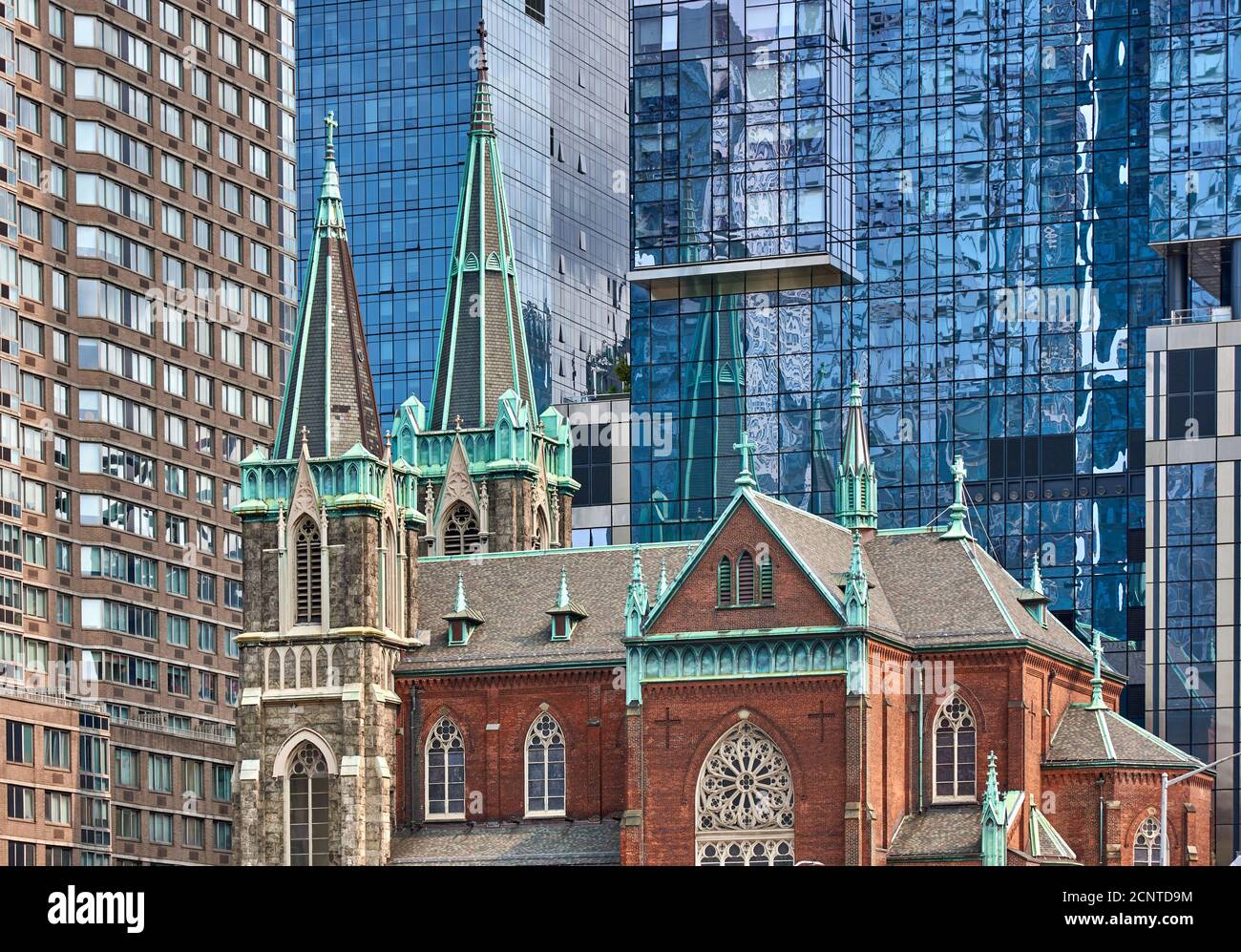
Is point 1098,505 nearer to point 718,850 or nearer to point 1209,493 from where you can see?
point 1209,493

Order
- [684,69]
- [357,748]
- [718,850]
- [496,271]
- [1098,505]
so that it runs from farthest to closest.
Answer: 1. [684,69]
2. [1098,505]
3. [496,271]
4. [357,748]
5. [718,850]

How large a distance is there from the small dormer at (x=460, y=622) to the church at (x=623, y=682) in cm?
25

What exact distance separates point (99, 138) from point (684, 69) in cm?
4309

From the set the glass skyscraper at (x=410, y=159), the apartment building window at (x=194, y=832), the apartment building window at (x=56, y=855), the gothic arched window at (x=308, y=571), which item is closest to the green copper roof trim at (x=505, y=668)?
the gothic arched window at (x=308, y=571)

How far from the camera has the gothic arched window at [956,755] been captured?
9712cm

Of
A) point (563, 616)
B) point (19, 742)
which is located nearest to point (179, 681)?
point (19, 742)

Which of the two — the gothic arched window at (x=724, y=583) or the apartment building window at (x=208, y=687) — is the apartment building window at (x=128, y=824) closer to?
the apartment building window at (x=208, y=687)

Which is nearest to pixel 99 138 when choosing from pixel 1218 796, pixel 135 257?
pixel 135 257

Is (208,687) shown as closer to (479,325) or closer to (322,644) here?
(479,325)

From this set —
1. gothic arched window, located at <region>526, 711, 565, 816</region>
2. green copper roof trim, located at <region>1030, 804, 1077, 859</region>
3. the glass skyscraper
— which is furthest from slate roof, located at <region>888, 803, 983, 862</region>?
the glass skyscraper

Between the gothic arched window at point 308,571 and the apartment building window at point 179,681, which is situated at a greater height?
the gothic arched window at point 308,571
